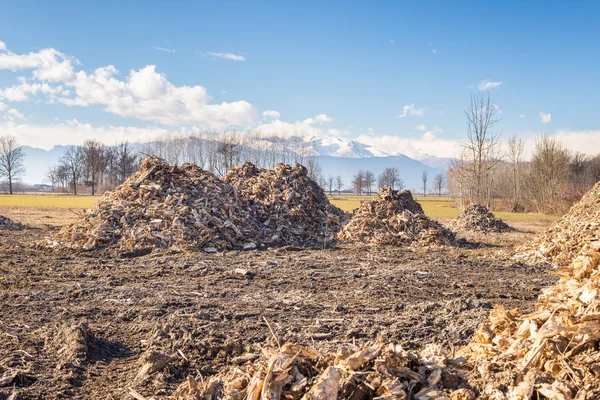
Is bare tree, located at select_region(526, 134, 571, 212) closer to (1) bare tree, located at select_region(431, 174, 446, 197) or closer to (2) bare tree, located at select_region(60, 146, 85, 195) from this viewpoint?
(2) bare tree, located at select_region(60, 146, 85, 195)

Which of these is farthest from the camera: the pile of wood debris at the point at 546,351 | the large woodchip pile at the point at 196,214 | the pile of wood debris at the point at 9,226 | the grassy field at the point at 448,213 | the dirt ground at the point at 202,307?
the grassy field at the point at 448,213

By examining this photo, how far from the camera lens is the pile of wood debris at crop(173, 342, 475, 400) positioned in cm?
277

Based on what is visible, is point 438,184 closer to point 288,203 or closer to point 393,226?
point 288,203

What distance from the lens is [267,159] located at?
8881 cm

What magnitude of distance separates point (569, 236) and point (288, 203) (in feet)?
29.8

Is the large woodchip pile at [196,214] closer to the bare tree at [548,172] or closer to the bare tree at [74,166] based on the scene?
the bare tree at [548,172]

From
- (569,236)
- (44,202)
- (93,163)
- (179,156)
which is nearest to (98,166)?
(93,163)

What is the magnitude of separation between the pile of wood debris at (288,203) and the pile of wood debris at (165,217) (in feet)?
2.59

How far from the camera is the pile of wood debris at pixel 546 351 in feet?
8.86

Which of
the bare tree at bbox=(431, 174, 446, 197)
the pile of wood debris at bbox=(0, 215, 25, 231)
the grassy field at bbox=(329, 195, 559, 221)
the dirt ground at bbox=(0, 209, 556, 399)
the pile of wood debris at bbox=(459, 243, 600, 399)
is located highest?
the bare tree at bbox=(431, 174, 446, 197)

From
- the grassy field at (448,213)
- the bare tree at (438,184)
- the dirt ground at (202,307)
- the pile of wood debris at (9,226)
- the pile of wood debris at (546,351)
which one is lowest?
the grassy field at (448,213)

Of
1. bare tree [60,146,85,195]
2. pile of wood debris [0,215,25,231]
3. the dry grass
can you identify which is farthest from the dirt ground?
bare tree [60,146,85,195]

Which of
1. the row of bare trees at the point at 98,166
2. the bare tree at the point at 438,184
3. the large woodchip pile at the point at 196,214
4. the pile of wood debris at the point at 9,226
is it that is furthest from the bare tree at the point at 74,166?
the bare tree at the point at 438,184

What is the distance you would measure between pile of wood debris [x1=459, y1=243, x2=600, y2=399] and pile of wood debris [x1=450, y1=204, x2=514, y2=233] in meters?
16.3
